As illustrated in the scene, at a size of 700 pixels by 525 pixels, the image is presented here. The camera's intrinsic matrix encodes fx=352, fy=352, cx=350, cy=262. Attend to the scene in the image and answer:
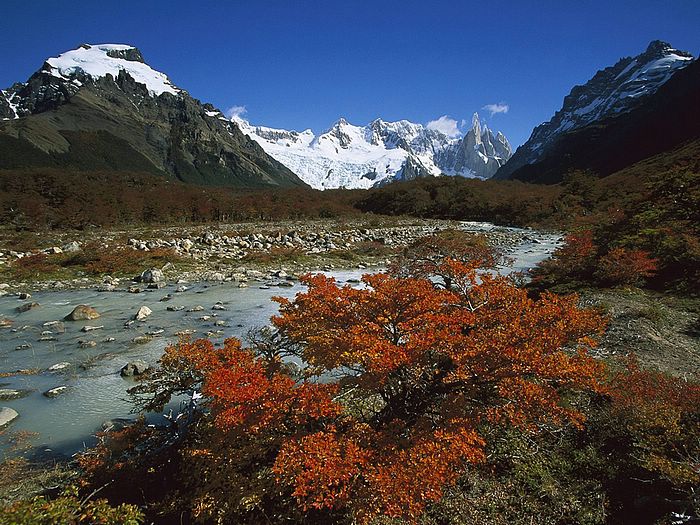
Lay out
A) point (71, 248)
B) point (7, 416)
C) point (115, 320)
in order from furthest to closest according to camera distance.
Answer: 1. point (71, 248)
2. point (115, 320)
3. point (7, 416)

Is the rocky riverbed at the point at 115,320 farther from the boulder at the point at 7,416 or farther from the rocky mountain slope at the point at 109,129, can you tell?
the rocky mountain slope at the point at 109,129

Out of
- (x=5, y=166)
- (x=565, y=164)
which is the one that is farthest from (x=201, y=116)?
(x=565, y=164)

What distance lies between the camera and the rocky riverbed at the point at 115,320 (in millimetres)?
8445

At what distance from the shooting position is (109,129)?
5512 inches

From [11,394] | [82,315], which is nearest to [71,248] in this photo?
[82,315]

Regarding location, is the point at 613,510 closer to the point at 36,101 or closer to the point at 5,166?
the point at 5,166

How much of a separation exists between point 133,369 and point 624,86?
730ft

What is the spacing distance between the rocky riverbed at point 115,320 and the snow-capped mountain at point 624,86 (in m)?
170

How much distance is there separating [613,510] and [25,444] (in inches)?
426

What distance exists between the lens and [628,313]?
12953 mm

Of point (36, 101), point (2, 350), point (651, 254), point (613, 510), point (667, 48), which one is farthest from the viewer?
point (667, 48)

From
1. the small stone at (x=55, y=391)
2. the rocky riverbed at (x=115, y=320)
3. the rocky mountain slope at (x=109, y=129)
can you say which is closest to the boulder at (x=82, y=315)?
the rocky riverbed at (x=115, y=320)

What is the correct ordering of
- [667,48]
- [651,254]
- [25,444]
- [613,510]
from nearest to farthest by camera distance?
1. [613,510]
2. [25,444]
3. [651,254]
4. [667,48]

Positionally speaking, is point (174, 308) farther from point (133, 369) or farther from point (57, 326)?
point (133, 369)
